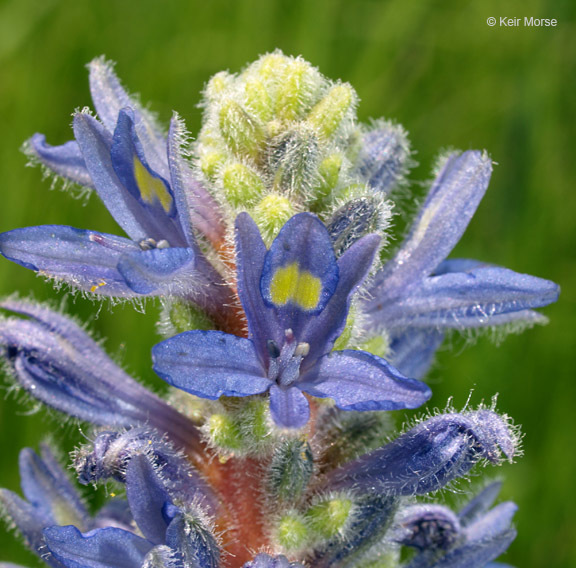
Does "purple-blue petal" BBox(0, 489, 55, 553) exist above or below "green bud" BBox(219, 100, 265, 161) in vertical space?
below

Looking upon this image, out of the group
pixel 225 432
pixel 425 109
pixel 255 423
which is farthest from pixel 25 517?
pixel 425 109

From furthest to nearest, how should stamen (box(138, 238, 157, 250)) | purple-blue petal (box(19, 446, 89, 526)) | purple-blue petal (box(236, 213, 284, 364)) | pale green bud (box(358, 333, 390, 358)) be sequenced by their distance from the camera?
purple-blue petal (box(19, 446, 89, 526))
pale green bud (box(358, 333, 390, 358))
stamen (box(138, 238, 157, 250))
purple-blue petal (box(236, 213, 284, 364))

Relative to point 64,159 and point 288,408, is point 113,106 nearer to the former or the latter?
point 64,159

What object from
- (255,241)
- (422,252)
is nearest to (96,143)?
(255,241)

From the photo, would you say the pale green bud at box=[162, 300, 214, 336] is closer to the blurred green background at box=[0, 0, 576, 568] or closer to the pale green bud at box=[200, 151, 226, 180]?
the pale green bud at box=[200, 151, 226, 180]

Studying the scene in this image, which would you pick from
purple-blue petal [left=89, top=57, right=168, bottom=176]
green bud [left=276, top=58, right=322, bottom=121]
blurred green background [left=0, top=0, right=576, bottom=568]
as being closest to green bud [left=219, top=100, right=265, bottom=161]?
green bud [left=276, top=58, right=322, bottom=121]

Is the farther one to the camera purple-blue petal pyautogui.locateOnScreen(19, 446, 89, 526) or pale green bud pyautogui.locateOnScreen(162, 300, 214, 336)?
purple-blue petal pyautogui.locateOnScreen(19, 446, 89, 526)

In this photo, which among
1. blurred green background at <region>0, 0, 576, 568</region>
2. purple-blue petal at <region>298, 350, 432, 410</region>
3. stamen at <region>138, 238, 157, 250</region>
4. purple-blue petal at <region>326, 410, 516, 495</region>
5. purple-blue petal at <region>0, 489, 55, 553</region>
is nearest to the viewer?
purple-blue petal at <region>298, 350, 432, 410</region>

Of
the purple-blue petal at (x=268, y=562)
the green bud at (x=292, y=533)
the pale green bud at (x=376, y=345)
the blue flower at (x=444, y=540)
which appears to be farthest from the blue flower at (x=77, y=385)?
the blue flower at (x=444, y=540)
